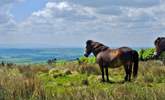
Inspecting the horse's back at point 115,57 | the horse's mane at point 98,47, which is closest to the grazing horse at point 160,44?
the horse's back at point 115,57

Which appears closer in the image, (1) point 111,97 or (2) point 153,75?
(1) point 111,97

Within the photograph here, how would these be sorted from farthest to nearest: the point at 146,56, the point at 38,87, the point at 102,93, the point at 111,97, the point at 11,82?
the point at 146,56 → the point at 11,82 → the point at 38,87 → the point at 102,93 → the point at 111,97

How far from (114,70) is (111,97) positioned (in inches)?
725

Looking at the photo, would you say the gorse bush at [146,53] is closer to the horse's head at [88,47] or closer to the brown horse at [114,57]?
the horse's head at [88,47]

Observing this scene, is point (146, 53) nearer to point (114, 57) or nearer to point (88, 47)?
point (88, 47)

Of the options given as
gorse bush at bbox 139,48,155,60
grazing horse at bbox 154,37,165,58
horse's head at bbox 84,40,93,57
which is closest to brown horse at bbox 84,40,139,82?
horse's head at bbox 84,40,93,57

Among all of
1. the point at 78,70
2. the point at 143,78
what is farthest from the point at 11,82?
the point at 78,70

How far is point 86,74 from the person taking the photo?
27281 millimetres

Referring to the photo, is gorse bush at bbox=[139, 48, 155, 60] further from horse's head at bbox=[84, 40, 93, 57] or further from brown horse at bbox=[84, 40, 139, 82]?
brown horse at bbox=[84, 40, 139, 82]

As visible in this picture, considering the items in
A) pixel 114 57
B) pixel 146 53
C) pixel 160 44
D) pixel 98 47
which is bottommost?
pixel 146 53

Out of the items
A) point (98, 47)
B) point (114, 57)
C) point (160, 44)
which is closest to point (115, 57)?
point (114, 57)

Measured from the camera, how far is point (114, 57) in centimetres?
2411

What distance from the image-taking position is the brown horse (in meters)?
23.3

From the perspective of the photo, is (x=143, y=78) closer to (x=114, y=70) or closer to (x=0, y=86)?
(x=114, y=70)
